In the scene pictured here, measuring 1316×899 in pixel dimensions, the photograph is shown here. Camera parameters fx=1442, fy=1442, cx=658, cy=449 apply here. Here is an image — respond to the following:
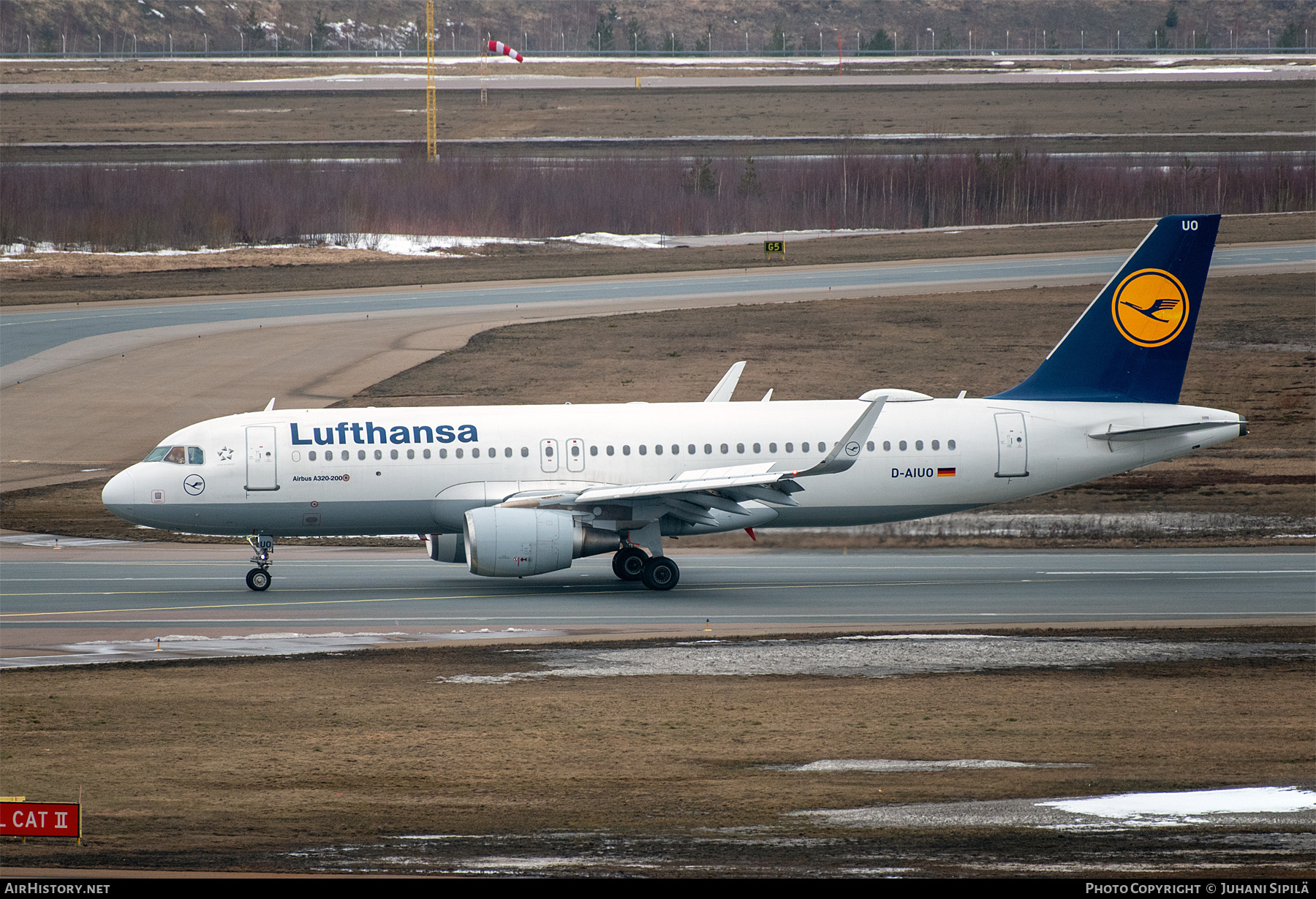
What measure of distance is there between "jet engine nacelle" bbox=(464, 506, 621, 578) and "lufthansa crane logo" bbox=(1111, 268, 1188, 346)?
1445cm

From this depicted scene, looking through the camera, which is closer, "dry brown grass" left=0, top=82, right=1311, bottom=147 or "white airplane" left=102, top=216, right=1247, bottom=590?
"white airplane" left=102, top=216, right=1247, bottom=590

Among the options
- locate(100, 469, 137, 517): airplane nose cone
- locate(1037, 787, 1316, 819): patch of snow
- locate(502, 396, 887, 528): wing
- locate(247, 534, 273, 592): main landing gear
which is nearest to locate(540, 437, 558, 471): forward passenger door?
locate(502, 396, 887, 528): wing

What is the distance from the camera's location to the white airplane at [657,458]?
107 feet

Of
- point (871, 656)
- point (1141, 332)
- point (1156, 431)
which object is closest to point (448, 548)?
point (871, 656)

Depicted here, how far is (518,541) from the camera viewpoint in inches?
1210

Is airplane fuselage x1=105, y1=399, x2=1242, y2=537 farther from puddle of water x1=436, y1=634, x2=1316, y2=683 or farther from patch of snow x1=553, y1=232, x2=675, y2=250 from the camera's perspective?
patch of snow x1=553, y1=232, x2=675, y2=250

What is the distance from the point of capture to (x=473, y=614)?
30281mm

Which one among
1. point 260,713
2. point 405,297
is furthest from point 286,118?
point 260,713

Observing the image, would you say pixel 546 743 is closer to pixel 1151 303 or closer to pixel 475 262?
pixel 1151 303

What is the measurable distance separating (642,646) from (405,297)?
5123cm

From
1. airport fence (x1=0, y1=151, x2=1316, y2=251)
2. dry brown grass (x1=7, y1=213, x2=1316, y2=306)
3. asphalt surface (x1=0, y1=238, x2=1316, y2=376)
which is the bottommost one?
asphalt surface (x1=0, y1=238, x2=1316, y2=376)

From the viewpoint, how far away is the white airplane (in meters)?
32.7

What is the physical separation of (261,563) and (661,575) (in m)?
9.23
